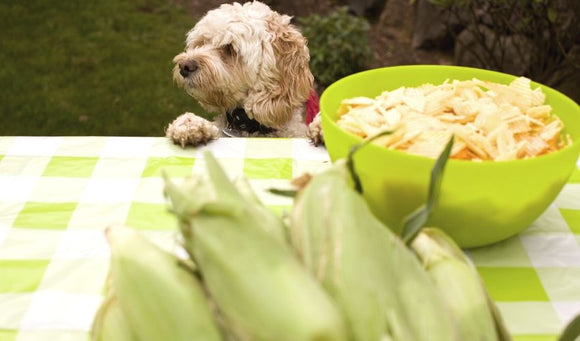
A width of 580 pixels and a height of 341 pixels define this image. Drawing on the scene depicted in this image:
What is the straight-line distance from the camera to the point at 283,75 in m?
2.01

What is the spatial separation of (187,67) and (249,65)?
0.21m

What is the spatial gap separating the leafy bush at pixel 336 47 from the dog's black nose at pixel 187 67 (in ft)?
6.19

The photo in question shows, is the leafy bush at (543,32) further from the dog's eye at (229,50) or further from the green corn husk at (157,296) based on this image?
the green corn husk at (157,296)

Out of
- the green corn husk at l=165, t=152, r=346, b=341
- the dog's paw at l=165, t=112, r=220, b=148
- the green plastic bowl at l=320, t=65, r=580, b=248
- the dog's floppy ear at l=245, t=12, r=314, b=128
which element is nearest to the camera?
the green corn husk at l=165, t=152, r=346, b=341

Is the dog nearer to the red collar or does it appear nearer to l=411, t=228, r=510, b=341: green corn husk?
the red collar

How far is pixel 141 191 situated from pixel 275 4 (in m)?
3.69

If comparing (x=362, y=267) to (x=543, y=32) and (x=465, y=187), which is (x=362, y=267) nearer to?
(x=465, y=187)

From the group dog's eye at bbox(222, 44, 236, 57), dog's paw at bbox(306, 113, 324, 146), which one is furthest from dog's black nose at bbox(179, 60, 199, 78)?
dog's paw at bbox(306, 113, 324, 146)

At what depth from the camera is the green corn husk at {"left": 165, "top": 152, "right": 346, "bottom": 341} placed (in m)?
0.53

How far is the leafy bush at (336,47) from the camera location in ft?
12.3

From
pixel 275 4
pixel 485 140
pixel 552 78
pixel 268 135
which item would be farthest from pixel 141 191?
pixel 275 4

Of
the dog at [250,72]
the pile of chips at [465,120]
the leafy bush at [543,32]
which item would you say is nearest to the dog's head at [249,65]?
the dog at [250,72]

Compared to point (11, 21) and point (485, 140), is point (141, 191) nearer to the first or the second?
point (485, 140)

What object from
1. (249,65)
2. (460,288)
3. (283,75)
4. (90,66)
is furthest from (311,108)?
(90,66)
